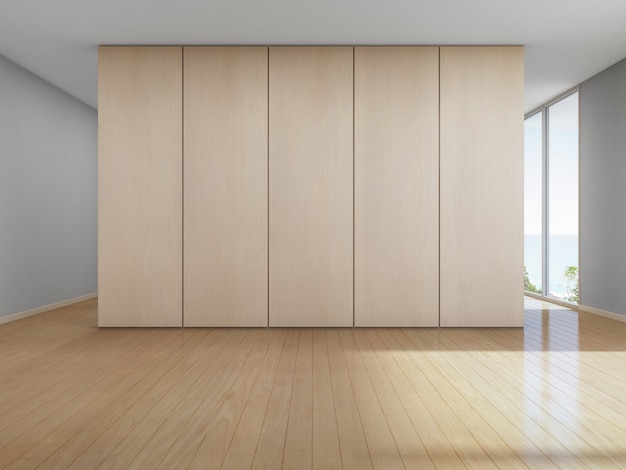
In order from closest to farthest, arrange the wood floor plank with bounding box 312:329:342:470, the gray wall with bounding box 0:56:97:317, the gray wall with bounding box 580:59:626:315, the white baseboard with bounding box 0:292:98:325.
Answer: the wood floor plank with bounding box 312:329:342:470
the white baseboard with bounding box 0:292:98:325
the gray wall with bounding box 0:56:97:317
the gray wall with bounding box 580:59:626:315

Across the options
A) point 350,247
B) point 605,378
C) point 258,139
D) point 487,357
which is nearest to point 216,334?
point 350,247

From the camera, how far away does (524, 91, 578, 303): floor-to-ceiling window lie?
7.26 m

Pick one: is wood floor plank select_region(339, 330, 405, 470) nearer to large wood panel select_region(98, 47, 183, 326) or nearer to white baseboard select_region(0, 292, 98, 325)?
large wood panel select_region(98, 47, 183, 326)

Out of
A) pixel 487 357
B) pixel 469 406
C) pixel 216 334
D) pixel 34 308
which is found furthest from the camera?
pixel 34 308

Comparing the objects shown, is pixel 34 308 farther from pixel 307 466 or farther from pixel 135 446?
pixel 307 466

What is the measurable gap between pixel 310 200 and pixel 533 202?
173 inches

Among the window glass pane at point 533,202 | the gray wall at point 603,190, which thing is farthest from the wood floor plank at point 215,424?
the window glass pane at point 533,202

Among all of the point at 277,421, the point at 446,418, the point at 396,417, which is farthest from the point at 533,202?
the point at 277,421

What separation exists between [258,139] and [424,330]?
8.44 feet

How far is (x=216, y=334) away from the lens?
512cm

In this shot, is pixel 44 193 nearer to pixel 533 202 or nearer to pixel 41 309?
pixel 41 309

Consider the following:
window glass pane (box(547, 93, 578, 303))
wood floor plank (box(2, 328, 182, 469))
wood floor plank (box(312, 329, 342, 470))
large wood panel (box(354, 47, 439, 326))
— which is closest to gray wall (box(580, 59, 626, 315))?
window glass pane (box(547, 93, 578, 303))

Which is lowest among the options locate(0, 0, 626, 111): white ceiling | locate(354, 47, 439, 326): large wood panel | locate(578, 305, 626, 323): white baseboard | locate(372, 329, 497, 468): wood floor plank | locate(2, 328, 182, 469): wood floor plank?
locate(2, 328, 182, 469): wood floor plank

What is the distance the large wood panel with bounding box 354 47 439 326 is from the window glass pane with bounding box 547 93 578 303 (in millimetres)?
2862
